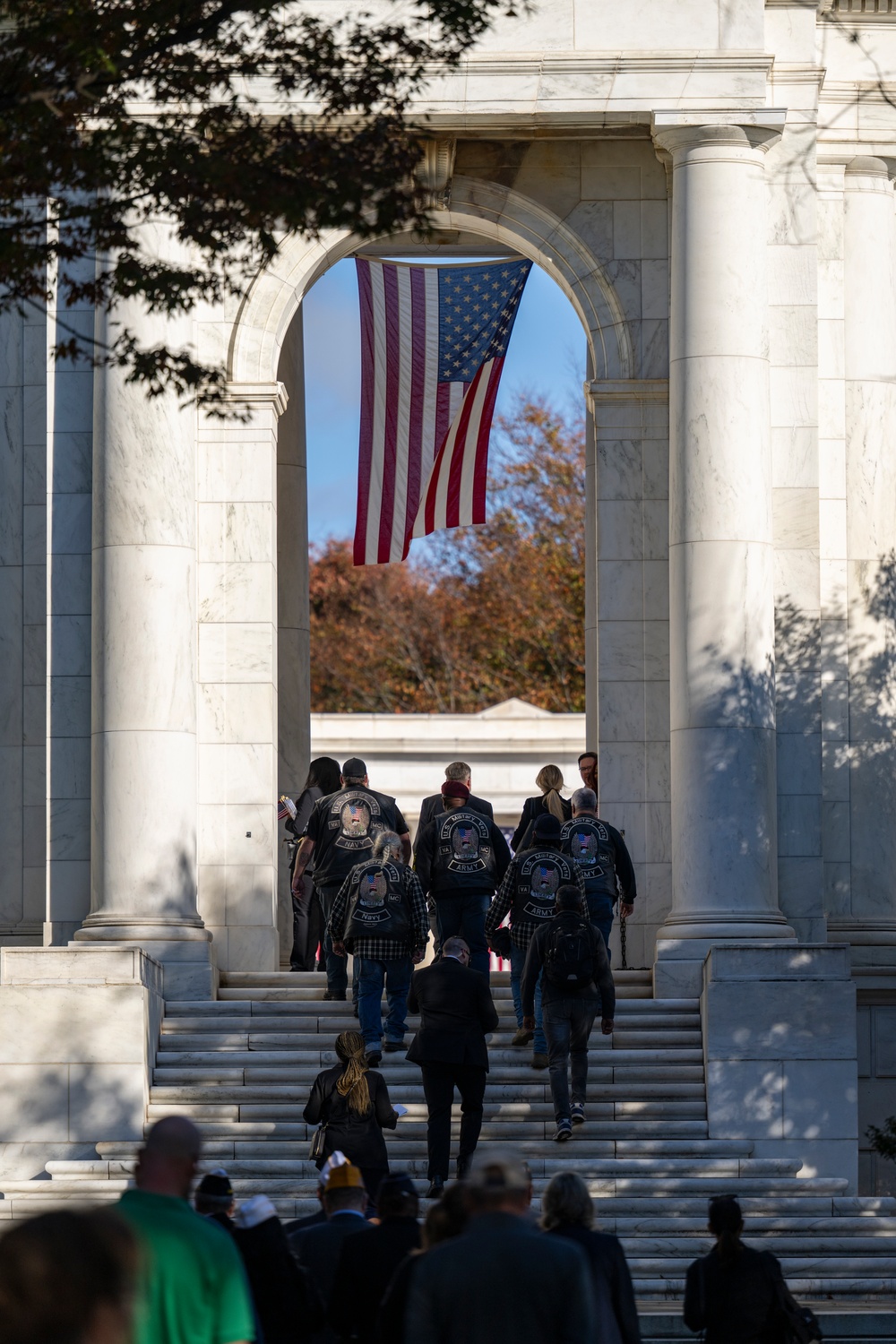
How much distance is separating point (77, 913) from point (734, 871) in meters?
6.92

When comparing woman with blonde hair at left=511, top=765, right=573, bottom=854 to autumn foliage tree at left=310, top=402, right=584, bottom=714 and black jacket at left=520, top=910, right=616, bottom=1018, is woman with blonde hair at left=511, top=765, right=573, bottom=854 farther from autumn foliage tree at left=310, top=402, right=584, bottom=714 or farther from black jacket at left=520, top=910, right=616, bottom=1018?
autumn foliage tree at left=310, top=402, right=584, bottom=714

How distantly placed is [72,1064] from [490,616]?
45344 mm

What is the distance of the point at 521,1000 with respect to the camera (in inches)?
811

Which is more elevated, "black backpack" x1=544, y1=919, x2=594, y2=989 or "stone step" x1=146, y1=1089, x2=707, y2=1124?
"black backpack" x1=544, y1=919, x2=594, y2=989

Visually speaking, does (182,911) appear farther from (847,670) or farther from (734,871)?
(847,670)

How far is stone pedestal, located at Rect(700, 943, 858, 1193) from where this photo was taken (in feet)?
67.4

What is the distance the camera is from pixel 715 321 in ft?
77.7

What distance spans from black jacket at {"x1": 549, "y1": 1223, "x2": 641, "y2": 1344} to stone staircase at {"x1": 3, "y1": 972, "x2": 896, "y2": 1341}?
17.9ft

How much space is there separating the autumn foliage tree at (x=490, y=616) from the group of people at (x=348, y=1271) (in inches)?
2044

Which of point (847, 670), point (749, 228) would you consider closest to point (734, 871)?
point (847, 670)

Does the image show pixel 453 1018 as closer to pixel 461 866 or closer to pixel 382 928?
pixel 382 928

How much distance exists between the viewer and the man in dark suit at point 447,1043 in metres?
17.6

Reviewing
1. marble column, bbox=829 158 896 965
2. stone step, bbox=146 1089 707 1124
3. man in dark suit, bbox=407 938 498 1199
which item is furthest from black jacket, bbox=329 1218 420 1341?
marble column, bbox=829 158 896 965

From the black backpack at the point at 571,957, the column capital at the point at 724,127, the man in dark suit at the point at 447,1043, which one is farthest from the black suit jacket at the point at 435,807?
the column capital at the point at 724,127
